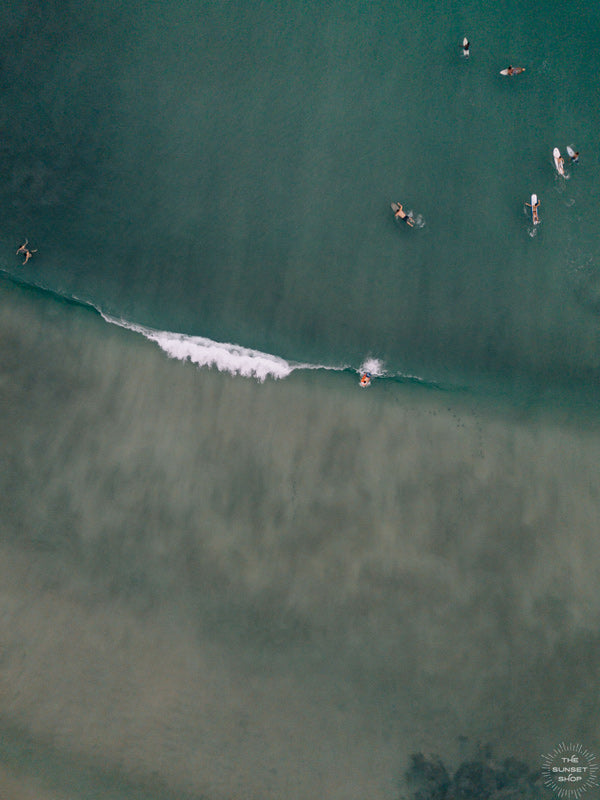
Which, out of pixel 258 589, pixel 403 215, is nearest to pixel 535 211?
pixel 403 215

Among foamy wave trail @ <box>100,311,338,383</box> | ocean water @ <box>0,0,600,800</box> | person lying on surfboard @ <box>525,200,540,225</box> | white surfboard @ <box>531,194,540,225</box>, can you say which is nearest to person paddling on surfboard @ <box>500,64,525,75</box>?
ocean water @ <box>0,0,600,800</box>

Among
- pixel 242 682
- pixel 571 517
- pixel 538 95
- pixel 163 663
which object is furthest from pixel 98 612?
pixel 538 95

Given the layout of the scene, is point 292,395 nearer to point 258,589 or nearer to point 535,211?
point 258,589


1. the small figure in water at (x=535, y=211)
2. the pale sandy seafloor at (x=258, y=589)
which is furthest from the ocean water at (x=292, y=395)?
the small figure in water at (x=535, y=211)

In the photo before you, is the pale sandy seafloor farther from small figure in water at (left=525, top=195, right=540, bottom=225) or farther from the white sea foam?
small figure in water at (left=525, top=195, right=540, bottom=225)

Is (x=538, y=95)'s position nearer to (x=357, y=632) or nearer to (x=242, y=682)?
(x=357, y=632)

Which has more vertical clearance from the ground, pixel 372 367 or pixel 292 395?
pixel 372 367

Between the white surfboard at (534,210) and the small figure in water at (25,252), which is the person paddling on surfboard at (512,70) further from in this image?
the small figure in water at (25,252)
